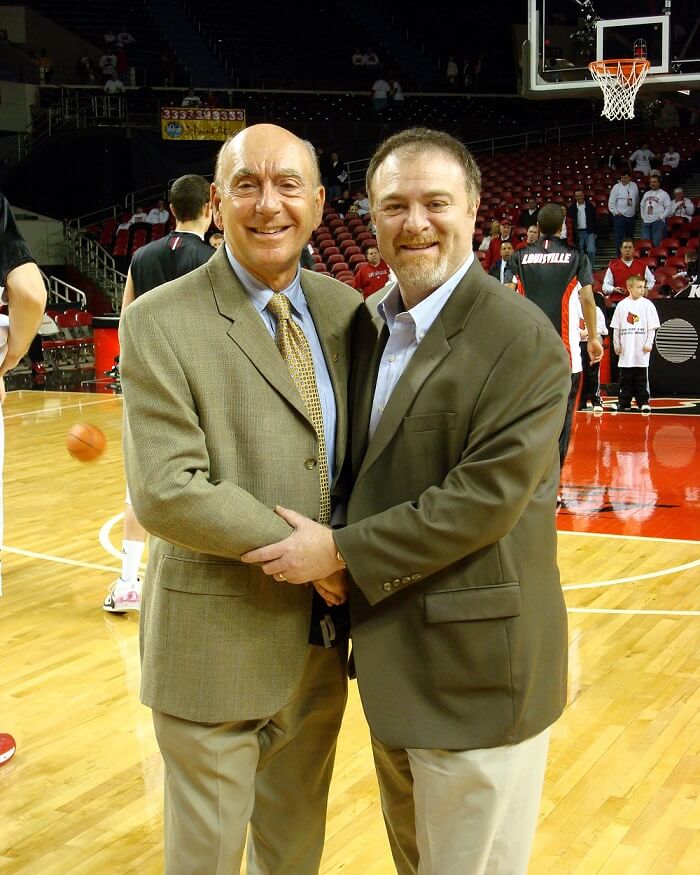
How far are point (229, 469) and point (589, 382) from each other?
1071 cm

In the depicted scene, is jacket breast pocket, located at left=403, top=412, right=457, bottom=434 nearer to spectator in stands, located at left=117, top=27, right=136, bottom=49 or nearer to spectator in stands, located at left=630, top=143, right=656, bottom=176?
spectator in stands, located at left=630, top=143, right=656, bottom=176

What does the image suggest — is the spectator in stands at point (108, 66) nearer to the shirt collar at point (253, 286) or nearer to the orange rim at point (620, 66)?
the orange rim at point (620, 66)

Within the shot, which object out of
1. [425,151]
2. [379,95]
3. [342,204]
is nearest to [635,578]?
[425,151]

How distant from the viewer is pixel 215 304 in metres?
2.06

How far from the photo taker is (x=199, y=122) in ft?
69.6

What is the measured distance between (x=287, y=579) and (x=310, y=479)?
21cm

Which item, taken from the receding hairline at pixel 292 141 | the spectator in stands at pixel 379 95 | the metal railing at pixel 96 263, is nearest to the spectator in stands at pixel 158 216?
the metal railing at pixel 96 263

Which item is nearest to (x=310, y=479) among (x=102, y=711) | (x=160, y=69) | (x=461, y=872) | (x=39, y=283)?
(x=461, y=872)

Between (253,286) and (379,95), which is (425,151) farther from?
(379,95)

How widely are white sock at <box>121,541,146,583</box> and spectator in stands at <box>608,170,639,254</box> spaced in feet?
44.4

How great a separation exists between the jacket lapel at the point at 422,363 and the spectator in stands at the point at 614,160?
18.5 m

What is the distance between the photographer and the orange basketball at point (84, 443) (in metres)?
4.22

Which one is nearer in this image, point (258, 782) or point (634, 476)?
point (258, 782)

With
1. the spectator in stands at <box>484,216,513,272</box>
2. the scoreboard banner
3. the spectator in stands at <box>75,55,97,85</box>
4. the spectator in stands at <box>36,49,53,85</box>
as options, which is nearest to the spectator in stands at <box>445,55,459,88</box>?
the scoreboard banner
